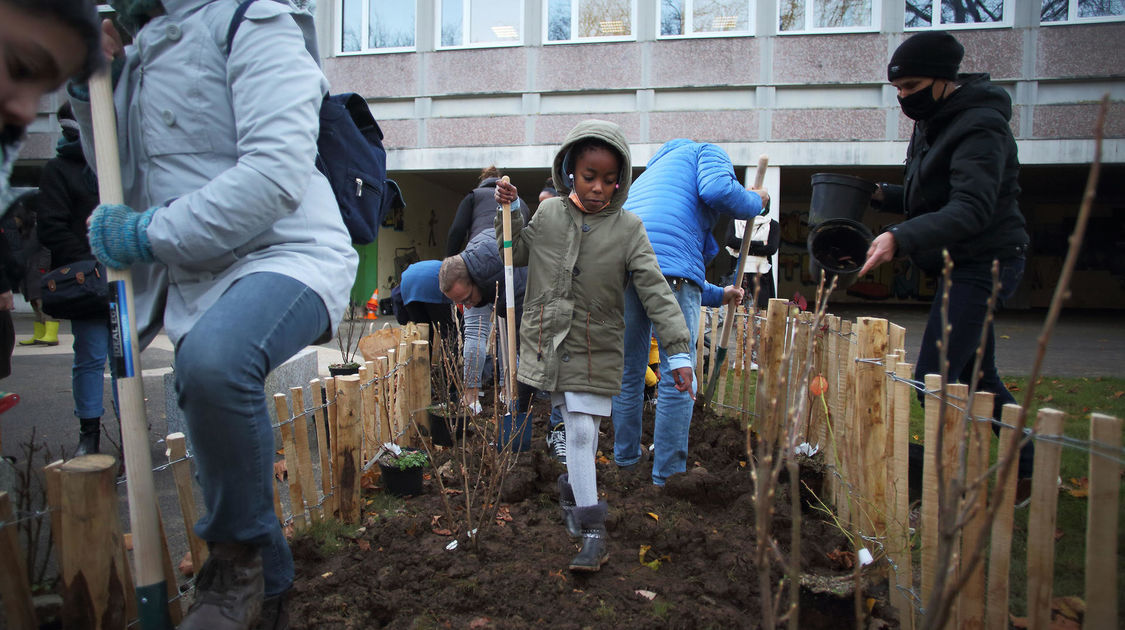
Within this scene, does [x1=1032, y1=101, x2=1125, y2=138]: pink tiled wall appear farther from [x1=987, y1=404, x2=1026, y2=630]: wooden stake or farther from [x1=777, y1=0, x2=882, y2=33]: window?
[x1=987, y1=404, x2=1026, y2=630]: wooden stake

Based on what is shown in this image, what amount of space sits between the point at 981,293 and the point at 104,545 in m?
3.37

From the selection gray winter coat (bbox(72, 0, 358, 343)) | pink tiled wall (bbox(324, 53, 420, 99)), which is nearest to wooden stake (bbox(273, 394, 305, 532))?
gray winter coat (bbox(72, 0, 358, 343))

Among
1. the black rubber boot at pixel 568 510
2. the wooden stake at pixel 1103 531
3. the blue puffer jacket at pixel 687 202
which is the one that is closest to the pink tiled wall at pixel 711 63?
the blue puffer jacket at pixel 687 202

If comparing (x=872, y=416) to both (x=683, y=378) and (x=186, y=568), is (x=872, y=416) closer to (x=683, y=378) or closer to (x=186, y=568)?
(x=683, y=378)

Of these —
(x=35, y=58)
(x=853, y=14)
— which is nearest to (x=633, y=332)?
(x=35, y=58)

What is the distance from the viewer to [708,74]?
42.9 feet

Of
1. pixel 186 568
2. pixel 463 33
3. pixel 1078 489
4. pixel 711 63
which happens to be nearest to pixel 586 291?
pixel 186 568

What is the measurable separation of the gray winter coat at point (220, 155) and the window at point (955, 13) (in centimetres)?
1382

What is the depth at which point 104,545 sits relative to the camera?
6.38 feet

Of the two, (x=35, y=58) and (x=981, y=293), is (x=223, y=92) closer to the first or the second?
(x=35, y=58)

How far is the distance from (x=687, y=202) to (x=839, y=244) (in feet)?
2.71

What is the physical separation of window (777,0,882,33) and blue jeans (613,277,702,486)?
10.9 m

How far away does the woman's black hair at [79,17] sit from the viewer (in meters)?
1.25

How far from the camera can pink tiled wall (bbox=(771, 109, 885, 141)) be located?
12617mm
